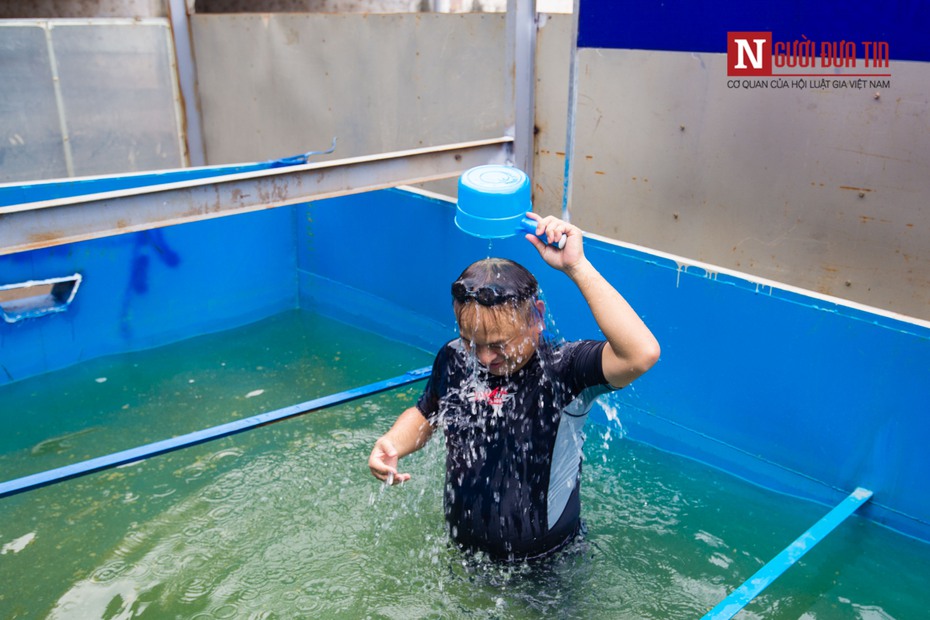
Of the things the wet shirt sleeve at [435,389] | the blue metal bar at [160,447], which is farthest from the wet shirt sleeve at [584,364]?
the blue metal bar at [160,447]

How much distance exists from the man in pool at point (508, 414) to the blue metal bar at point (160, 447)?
3.21 ft

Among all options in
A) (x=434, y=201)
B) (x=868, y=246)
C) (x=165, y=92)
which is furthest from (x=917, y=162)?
(x=165, y=92)

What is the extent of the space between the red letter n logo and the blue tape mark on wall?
0.40 metres

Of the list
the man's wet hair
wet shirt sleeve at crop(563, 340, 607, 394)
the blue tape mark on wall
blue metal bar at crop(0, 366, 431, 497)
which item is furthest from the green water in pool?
the blue tape mark on wall

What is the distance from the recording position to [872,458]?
2.79 metres

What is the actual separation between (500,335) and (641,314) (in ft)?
4.93

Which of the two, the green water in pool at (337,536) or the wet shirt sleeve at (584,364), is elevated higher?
the wet shirt sleeve at (584,364)

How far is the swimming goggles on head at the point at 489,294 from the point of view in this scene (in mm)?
2037

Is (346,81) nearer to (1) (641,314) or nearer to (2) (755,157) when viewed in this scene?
(2) (755,157)

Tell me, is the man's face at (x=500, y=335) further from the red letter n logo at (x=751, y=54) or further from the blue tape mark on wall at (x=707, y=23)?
the red letter n logo at (x=751, y=54)

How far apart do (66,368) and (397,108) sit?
9.66 ft

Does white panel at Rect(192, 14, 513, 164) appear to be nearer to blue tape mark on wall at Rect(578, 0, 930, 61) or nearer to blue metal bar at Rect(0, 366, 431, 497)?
blue tape mark on wall at Rect(578, 0, 930, 61)

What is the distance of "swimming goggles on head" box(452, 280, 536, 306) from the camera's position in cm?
204

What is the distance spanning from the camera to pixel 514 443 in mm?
2178
